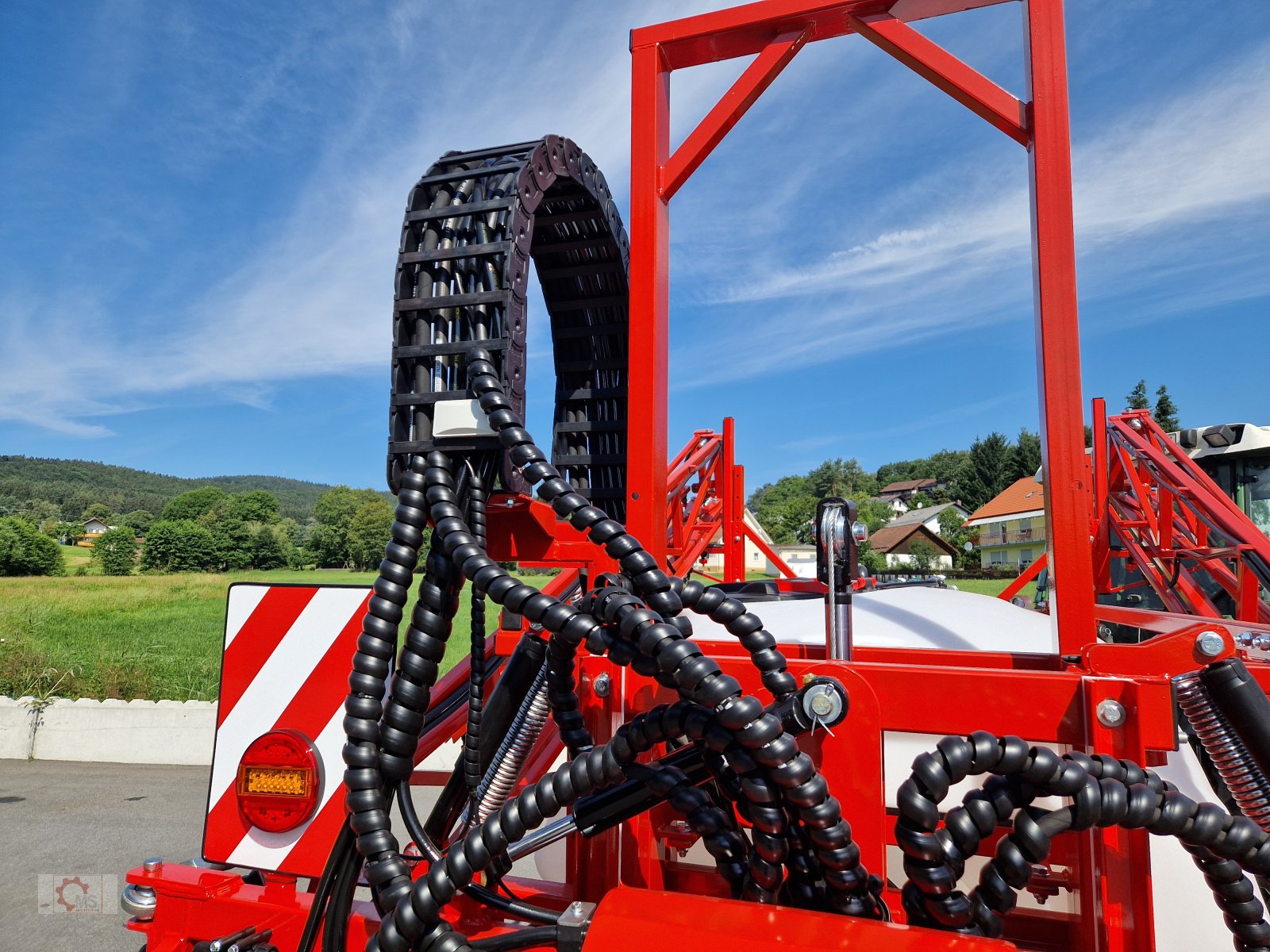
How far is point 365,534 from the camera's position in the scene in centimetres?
4091

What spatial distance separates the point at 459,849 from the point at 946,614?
167 cm

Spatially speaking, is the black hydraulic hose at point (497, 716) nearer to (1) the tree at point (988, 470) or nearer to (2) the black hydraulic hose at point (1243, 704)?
(2) the black hydraulic hose at point (1243, 704)

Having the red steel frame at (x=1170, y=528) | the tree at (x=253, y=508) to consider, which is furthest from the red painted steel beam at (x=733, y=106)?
the tree at (x=253, y=508)

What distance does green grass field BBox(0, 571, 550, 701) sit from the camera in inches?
274

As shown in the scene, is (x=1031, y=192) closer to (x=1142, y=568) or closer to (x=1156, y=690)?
(x=1156, y=690)

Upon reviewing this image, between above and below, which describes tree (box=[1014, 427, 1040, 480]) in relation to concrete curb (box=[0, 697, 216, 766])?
above

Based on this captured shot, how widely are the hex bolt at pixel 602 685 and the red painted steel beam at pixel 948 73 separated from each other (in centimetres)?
148

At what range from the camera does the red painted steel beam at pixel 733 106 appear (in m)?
1.92

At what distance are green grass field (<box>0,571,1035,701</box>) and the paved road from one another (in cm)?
113

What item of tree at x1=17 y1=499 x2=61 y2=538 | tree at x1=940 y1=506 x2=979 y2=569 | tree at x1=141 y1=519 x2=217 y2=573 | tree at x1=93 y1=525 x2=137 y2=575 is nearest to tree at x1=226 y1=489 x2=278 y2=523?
tree at x1=141 y1=519 x2=217 y2=573

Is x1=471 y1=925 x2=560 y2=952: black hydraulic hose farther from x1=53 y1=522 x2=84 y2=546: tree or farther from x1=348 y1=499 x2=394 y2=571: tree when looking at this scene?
x1=53 y1=522 x2=84 y2=546: tree

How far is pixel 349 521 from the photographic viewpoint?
4394 centimetres

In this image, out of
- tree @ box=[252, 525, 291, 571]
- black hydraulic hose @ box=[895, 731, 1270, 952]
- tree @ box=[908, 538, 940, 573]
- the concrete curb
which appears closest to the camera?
black hydraulic hose @ box=[895, 731, 1270, 952]

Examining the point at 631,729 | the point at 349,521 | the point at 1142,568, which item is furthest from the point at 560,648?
the point at 349,521
